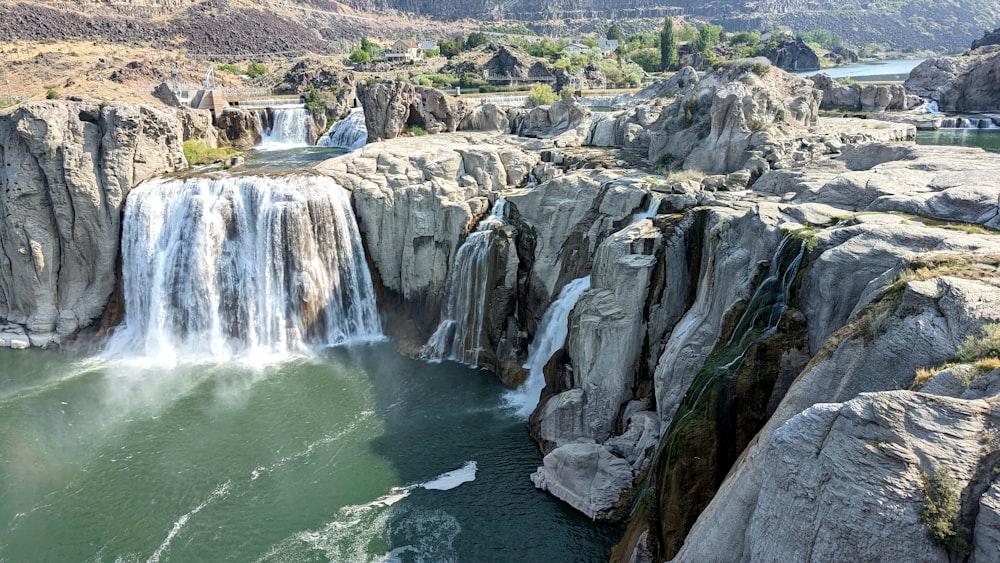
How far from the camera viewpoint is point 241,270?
99.0 feet

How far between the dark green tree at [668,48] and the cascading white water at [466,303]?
66676mm

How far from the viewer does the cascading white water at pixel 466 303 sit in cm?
2781

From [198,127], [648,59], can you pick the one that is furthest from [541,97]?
[648,59]

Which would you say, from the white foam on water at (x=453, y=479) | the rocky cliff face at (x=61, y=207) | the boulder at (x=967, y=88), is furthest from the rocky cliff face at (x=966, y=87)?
the rocky cliff face at (x=61, y=207)

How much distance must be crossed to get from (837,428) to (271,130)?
48.4 meters

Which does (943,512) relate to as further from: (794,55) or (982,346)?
(794,55)

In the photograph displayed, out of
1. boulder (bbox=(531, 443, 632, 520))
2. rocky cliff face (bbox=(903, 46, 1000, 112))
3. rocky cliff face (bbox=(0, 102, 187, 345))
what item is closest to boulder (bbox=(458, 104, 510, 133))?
rocky cliff face (bbox=(0, 102, 187, 345))

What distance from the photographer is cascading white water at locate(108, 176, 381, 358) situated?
97.4 ft

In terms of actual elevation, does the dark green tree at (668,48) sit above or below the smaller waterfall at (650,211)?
above

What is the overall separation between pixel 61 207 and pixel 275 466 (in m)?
17.9

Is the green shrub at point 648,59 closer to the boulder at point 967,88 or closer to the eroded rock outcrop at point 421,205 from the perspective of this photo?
the boulder at point 967,88

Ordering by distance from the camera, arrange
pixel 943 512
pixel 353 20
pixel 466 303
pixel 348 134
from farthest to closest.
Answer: pixel 353 20, pixel 348 134, pixel 466 303, pixel 943 512

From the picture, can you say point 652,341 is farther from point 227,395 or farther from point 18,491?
point 18,491

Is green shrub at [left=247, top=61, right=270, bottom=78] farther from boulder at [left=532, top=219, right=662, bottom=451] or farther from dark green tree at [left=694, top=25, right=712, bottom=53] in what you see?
boulder at [left=532, top=219, right=662, bottom=451]
